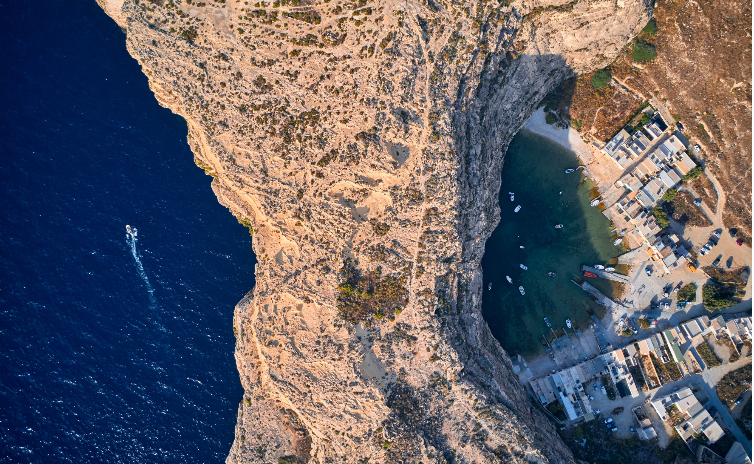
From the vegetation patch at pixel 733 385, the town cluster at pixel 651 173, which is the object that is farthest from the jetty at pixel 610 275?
the vegetation patch at pixel 733 385

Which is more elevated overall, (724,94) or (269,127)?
(724,94)

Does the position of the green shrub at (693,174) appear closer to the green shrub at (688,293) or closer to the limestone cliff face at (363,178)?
the green shrub at (688,293)

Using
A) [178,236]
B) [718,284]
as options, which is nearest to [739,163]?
[718,284]

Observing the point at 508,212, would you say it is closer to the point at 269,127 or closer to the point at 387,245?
the point at 387,245

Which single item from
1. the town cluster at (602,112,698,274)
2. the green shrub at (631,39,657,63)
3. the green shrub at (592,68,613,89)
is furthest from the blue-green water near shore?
the green shrub at (631,39,657,63)

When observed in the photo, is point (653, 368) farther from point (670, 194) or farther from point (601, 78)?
point (601, 78)

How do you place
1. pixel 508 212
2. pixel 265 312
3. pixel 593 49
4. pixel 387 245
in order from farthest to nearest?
pixel 508 212 < pixel 593 49 < pixel 265 312 < pixel 387 245

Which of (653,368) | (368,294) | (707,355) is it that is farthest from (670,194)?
(368,294)
